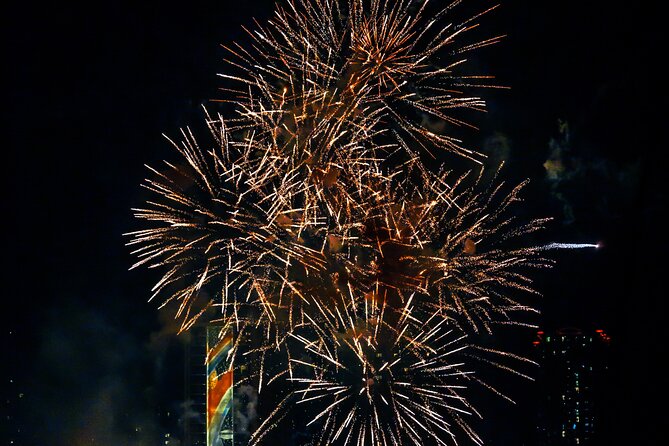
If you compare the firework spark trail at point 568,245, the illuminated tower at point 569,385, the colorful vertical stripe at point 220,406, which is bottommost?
the colorful vertical stripe at point 220,406

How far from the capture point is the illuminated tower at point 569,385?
15617 mm

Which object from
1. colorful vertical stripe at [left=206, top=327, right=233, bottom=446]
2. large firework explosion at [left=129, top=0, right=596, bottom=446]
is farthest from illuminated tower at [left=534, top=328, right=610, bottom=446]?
colorful vertical stripe at [left=206, top=327, right=233, bottom=446]

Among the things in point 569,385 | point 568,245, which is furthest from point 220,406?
point 568,245

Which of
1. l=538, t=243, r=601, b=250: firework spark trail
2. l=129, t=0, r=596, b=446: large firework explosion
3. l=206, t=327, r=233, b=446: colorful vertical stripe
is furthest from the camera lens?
l=206, t=327, r=233, b=446: colorful vertical stripe

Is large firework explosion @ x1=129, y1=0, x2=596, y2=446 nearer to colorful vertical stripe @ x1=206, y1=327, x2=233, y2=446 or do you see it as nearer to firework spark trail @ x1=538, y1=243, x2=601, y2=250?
firework spark trail @ x1=538, y1=243, x2=601, y2=250

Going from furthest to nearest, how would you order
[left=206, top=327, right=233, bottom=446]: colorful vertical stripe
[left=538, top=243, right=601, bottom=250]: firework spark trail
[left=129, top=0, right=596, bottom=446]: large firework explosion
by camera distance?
[left=206, top=327, right=233, bottom=446]: colorful vertical stripe < [left=538, top=243, right=601, bottom=250]: firework spark trail < [left=129, top=0, right=596, bottom=446]: large firework explosion

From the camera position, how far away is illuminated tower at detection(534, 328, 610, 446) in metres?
15.6

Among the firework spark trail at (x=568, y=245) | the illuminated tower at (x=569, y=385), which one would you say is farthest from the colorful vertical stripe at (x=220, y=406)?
the firework spark trail at (x=568, y=245)

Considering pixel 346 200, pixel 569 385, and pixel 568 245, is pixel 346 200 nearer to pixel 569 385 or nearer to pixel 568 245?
pixel 568 245

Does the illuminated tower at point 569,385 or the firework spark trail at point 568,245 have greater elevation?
the firework spark trail at point 568,245

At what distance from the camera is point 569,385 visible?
16.7m

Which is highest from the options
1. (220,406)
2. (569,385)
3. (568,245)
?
(568,245)

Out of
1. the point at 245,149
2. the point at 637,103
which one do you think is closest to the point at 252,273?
the point at 245,149

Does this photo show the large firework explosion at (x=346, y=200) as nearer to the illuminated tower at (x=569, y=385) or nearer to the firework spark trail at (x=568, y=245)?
the firework spark trail at (x=568, y=245)
